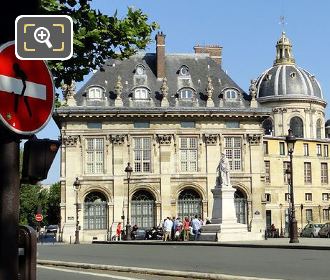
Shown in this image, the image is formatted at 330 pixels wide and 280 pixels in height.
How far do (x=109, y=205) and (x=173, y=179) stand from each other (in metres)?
5.92

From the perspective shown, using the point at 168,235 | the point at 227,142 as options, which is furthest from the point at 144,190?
the point at 168,235

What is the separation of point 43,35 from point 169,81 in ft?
212

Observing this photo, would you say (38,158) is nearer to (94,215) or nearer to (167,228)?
(167,228)

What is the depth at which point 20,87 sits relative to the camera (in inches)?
160

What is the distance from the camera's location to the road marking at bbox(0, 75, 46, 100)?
3.98m

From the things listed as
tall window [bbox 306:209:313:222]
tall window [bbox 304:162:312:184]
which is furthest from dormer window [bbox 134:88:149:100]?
tall window [bbox 306:209:313:222]

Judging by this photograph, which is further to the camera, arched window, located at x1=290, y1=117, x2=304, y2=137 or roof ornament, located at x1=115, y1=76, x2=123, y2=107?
arched window, located at x1=290, y1=117, x2=304, y2=137

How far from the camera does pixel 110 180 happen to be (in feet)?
209

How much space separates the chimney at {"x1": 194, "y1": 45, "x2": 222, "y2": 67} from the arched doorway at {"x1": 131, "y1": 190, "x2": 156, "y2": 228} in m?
16.9

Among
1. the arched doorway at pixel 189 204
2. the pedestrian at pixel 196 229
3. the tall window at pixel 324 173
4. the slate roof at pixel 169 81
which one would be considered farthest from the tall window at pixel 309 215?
the pedestrian at pixel 196 229

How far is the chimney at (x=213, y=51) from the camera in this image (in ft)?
243

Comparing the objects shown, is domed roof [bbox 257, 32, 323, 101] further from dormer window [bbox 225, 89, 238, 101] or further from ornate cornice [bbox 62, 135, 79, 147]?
ornate cornice [bbox 62, 135, 79, 147]

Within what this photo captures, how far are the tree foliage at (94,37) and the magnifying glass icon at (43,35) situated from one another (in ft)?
28.1

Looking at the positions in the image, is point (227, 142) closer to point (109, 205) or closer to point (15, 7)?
point (109, 205)
